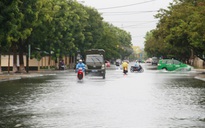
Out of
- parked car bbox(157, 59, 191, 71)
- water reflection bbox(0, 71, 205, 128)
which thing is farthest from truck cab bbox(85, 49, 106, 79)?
water reflection bbox(0, 71, 205, 128)

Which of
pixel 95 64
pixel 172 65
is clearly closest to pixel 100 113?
pixel 95 64

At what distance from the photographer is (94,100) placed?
63.9 ft

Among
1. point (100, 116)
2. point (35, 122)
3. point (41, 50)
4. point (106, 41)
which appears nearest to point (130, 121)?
point (100, 116)

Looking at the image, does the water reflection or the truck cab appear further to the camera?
the truck cab

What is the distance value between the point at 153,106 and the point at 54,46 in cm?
5190

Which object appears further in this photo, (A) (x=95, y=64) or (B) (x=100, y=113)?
(A) (x=95, y=64)

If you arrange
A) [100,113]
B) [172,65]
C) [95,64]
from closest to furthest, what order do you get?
[100,113] < [95,64] < [172,65]

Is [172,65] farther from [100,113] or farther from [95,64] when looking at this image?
[100,113]

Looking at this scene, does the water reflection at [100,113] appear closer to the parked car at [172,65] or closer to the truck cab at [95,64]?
the truck cab at [95,64]

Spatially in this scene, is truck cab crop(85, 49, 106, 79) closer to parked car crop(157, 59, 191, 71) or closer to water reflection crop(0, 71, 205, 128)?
parked car crop(157, 59, 191, 71)

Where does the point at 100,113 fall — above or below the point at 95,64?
below

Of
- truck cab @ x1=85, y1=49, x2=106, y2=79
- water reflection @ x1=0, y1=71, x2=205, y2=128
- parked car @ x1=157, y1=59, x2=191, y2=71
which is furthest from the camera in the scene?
parked car @ x1=157, y1=59, x2=191, y2=71

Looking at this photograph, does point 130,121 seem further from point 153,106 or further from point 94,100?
point 94,100

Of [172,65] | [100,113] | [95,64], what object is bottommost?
[100,113]
